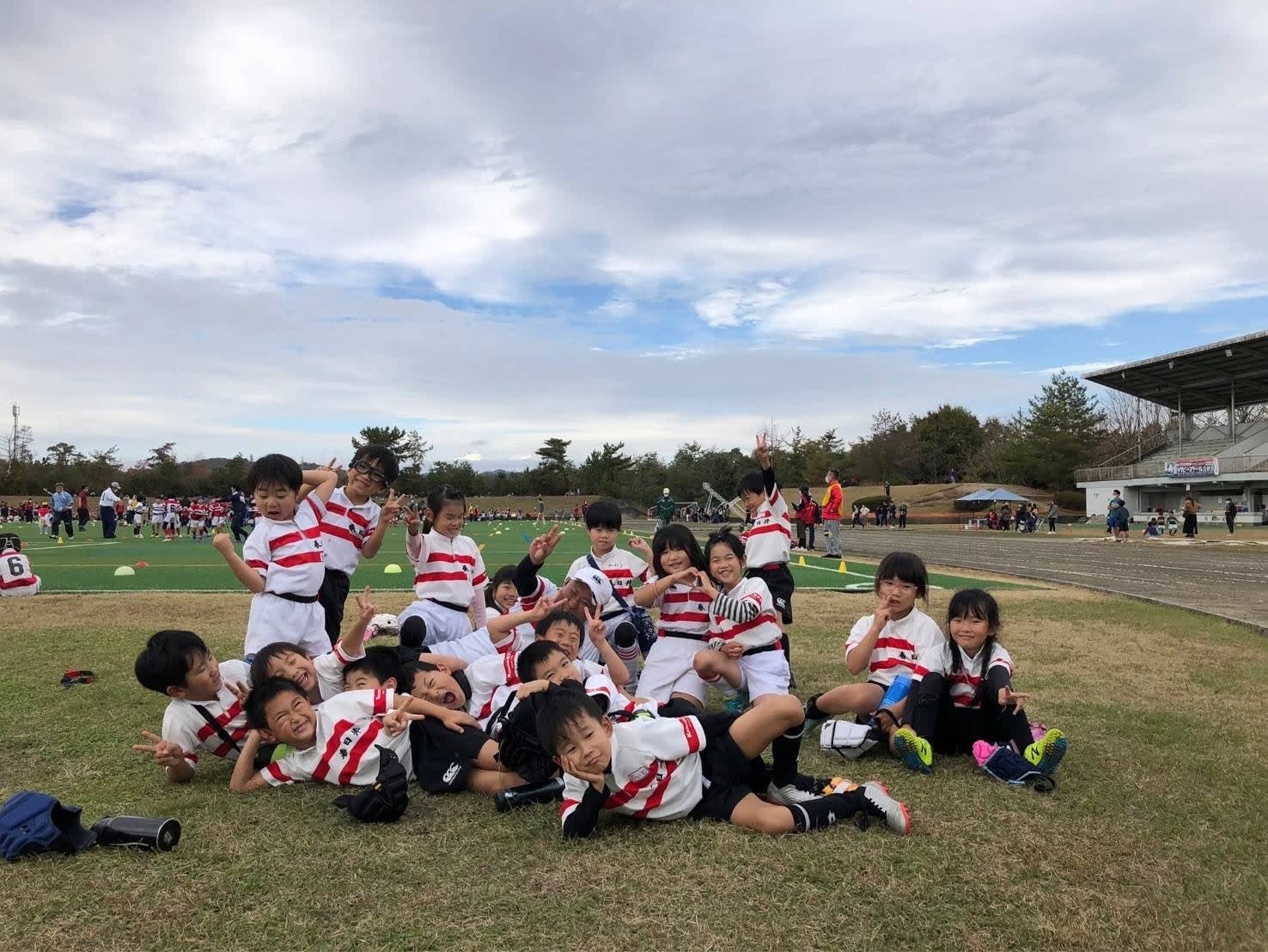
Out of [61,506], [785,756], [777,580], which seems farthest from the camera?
[61,506]

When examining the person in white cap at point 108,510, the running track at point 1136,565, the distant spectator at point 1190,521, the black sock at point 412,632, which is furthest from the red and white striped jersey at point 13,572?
the distant spectator at point 1190,521

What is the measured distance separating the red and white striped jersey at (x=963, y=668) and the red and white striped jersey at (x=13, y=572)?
12.0 m

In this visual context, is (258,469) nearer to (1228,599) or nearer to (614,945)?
(614,945)

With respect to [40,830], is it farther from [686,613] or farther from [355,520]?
[686,613]

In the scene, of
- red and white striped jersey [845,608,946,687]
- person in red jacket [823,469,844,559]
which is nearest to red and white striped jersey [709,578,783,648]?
red and white striped jersey [845,608,946,687]

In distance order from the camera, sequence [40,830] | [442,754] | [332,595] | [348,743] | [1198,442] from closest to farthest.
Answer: [40,830]
[348,743]
[442,754]
[332,595]
[1198,442]

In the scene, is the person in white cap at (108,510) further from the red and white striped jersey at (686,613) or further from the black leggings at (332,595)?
the red and white striped jersey at (686,613)

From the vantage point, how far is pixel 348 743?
13.0 feet

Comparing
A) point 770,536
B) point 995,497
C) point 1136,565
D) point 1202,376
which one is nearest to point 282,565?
point 770,536

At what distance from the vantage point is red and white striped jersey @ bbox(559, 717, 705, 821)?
335 centimetres

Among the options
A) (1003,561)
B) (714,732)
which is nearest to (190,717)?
(714,732)

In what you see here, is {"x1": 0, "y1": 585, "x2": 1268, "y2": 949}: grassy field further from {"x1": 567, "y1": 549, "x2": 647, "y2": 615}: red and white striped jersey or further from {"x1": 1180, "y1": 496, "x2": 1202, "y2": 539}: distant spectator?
{"x1": 1180, "y1": 496, "x2": 1202, "y2": 539}: distant spectator

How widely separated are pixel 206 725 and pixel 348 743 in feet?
2.77

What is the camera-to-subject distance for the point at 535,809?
371cm
